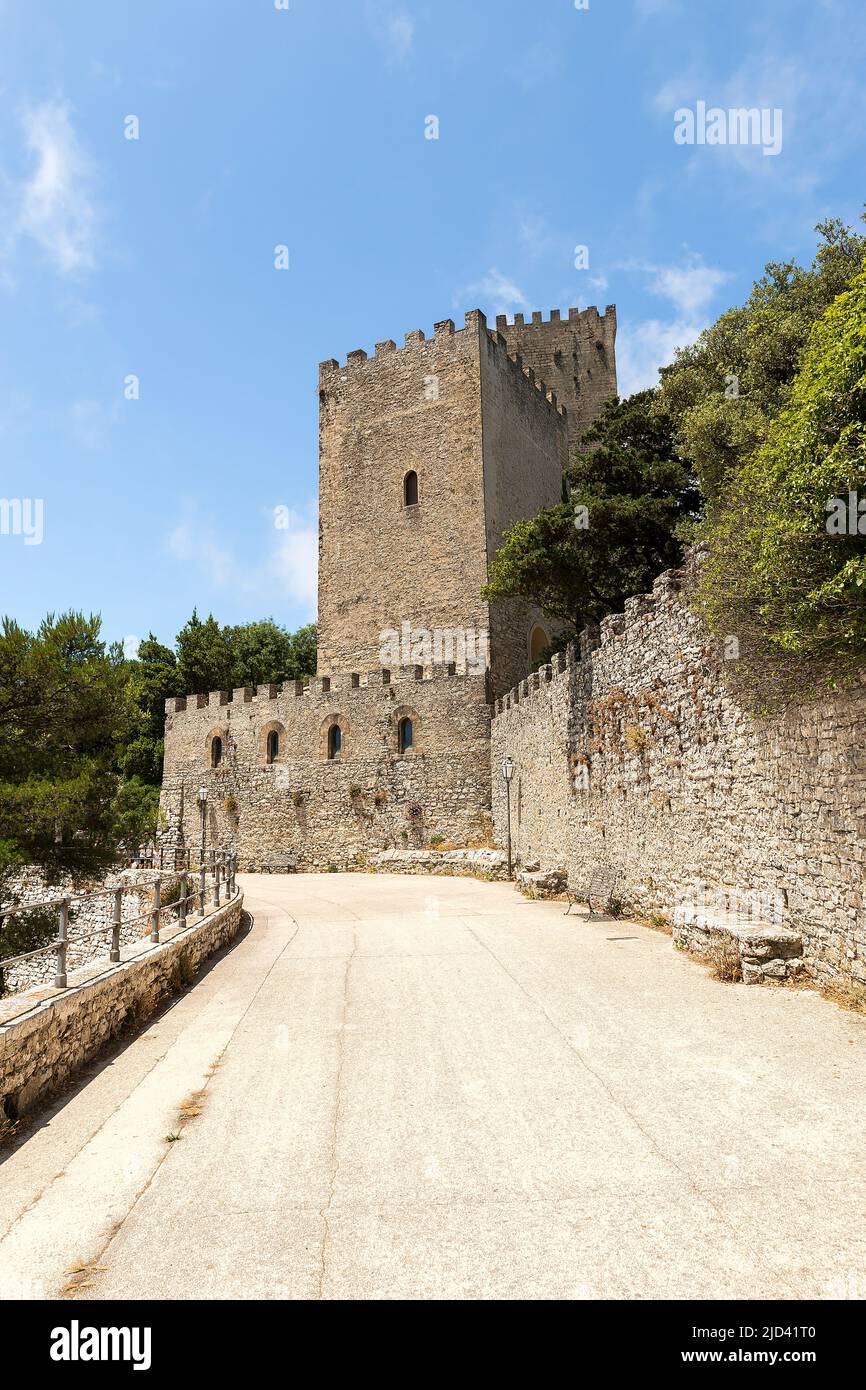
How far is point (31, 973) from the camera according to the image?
→ 62.8 feet

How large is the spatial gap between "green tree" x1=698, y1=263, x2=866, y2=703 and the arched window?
22281 mm

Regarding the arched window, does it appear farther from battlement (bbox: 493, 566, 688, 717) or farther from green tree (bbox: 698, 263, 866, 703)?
green tree (bbox: 698, 263, 866, 703)

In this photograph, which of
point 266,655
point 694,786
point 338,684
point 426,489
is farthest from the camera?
point 266,655

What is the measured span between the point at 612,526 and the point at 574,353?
22693 millimetres

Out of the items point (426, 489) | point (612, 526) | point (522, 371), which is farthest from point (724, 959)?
point (522, 371)

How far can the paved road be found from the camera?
9.49 ft

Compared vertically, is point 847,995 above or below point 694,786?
below

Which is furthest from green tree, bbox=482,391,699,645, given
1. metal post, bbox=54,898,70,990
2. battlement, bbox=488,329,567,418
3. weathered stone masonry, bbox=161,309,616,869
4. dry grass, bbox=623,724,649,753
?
metal post, bbox=54,898,70,990

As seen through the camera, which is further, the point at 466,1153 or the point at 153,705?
the point at 153,705

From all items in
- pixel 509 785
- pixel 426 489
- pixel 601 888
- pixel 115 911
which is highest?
pixel 426 489

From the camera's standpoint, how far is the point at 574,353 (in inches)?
1545

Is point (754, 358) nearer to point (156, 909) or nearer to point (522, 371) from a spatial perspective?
point (156, 909)
